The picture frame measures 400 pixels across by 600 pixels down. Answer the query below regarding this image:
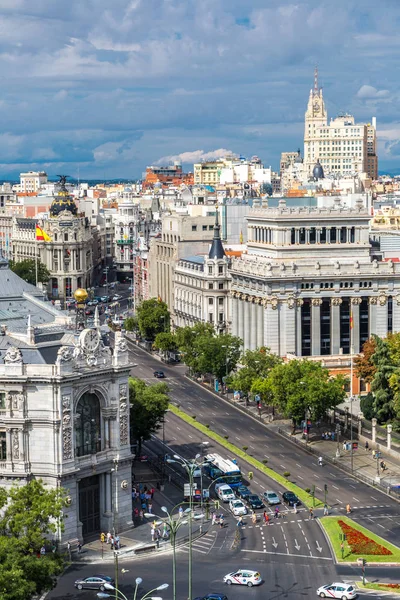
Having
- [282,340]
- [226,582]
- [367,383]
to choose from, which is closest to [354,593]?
[226,582]

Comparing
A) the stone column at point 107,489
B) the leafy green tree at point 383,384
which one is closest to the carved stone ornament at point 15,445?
the stone column at point 107,489

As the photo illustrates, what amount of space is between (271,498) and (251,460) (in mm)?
16786

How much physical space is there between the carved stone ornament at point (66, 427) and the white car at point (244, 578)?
60.8ft

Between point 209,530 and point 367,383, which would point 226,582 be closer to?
point 209,530

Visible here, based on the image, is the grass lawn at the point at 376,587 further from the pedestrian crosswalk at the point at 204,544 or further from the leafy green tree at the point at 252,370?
the leafy green tree at the point at 252,370

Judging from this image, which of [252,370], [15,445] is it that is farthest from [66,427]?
[252,370]

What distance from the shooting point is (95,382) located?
123 meters

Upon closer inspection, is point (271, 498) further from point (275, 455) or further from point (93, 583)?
point (93, 583)

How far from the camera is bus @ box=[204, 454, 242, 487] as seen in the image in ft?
471

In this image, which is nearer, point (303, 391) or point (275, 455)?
point (275, 455)

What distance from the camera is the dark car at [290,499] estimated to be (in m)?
136

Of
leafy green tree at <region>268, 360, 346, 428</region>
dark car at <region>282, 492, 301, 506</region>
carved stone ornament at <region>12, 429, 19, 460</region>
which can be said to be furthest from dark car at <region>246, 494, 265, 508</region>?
leafy green tree at <region>268, 360, 346, 428</region>

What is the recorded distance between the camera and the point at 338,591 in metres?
107

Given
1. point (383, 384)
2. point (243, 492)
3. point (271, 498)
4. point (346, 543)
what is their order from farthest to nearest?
point (383, 384)
point (243, 492)
point (271, 498)
point (346, 543)
